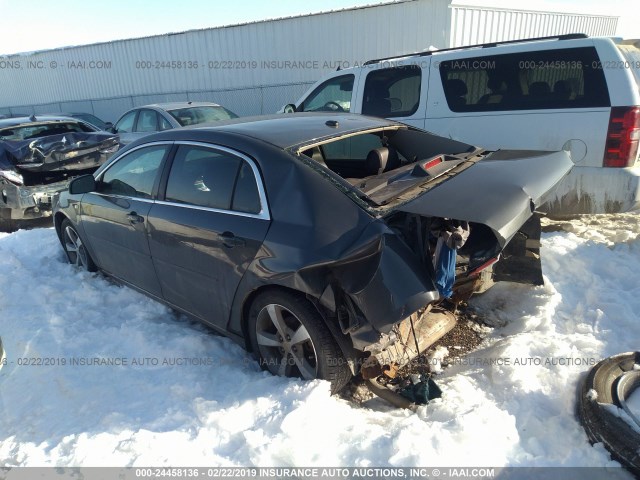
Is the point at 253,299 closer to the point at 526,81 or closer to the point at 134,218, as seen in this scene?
the point at 134,218

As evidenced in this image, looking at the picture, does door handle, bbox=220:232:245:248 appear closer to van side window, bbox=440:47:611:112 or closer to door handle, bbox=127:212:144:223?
door handle, bbox=127:212:144:223

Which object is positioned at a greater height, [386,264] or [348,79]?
[348,79]

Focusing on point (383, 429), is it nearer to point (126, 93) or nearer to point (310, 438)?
point (310, 438)

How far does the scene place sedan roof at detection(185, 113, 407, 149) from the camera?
3035 millimetres

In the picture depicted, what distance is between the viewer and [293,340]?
9.21 ft

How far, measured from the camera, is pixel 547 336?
10.6 ft

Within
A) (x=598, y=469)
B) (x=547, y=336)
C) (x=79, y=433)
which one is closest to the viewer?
(x=598, y=469)

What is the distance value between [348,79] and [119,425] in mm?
5194

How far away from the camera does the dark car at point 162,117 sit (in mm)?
8656

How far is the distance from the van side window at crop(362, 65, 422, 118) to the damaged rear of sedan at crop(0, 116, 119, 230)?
4503mm

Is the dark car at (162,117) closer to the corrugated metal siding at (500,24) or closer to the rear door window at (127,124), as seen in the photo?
the rear door window at (127,124)

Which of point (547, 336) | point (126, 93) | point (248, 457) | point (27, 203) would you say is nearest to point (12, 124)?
point (27, 203)

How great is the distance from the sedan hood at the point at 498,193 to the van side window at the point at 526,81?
1750 mm

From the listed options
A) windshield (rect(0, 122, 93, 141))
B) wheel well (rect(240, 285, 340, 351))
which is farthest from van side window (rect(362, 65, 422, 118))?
windshield (rect(0, 122, 93, 141))
